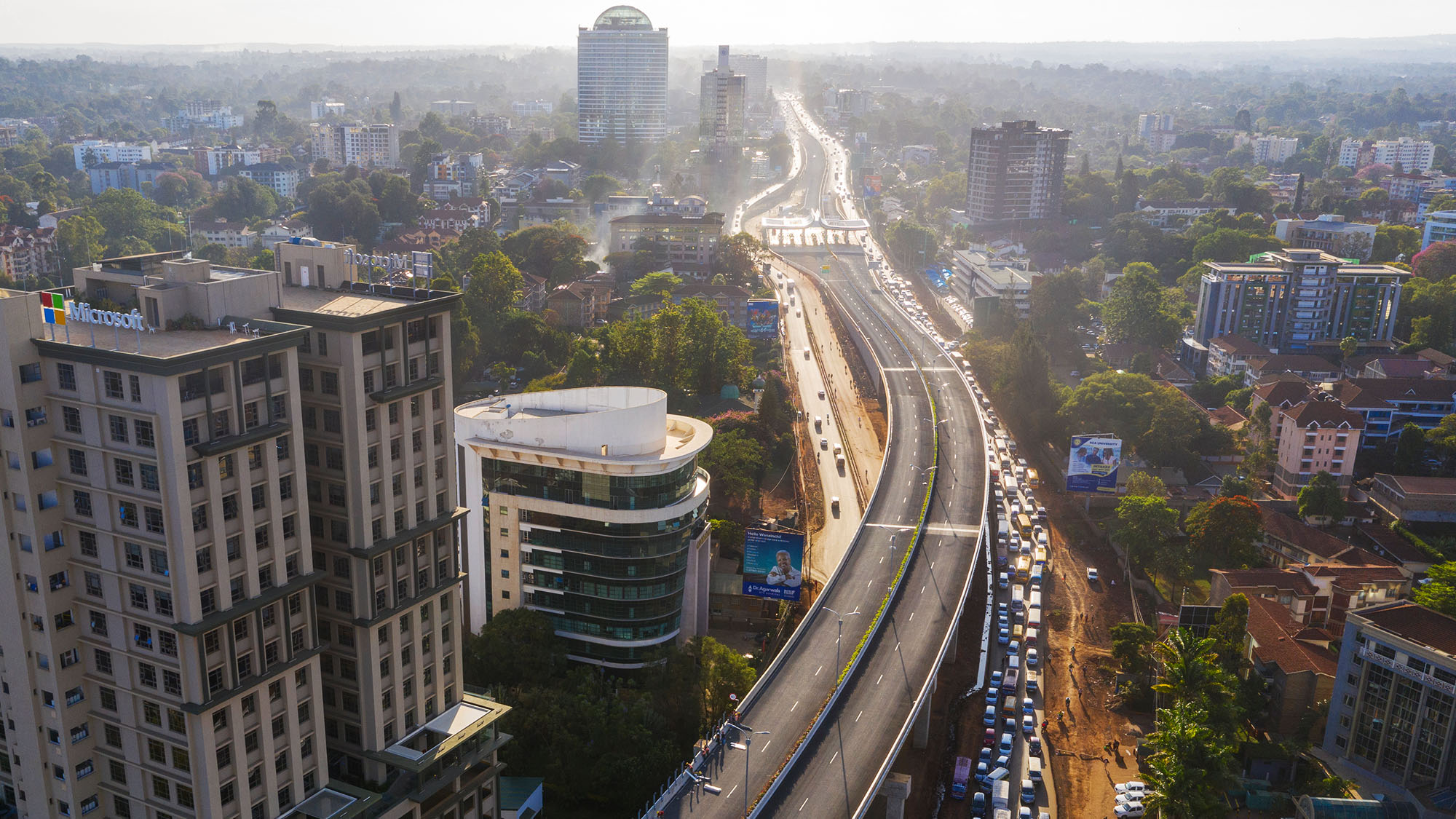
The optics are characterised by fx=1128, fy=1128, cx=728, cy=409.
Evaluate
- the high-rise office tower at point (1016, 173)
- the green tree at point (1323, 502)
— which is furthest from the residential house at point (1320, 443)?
the high-rise office tower at point (1016, 173)

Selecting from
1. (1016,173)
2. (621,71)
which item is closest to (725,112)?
(621,71)

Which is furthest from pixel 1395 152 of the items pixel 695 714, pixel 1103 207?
pixel 695 714

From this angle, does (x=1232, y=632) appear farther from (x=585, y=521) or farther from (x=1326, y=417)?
(x=585, y=521)

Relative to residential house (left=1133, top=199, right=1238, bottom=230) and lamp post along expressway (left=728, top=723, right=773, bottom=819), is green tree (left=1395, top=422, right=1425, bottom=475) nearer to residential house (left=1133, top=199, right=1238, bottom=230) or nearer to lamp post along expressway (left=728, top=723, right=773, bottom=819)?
lamp post along expressway (left=728, top=723, right=773, bottom=819)

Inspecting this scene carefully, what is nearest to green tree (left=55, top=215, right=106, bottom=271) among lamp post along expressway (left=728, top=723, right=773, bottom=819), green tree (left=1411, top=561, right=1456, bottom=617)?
lamp post along expressway (left=728, top=723, right=773, bottom=819)

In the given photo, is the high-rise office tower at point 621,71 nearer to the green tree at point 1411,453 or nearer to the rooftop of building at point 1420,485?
the green tree at point 1411,453

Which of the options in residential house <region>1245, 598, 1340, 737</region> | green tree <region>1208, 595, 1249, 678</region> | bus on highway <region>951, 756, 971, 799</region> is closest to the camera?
bus on highway <region>951, 756, 971, 799</region>
